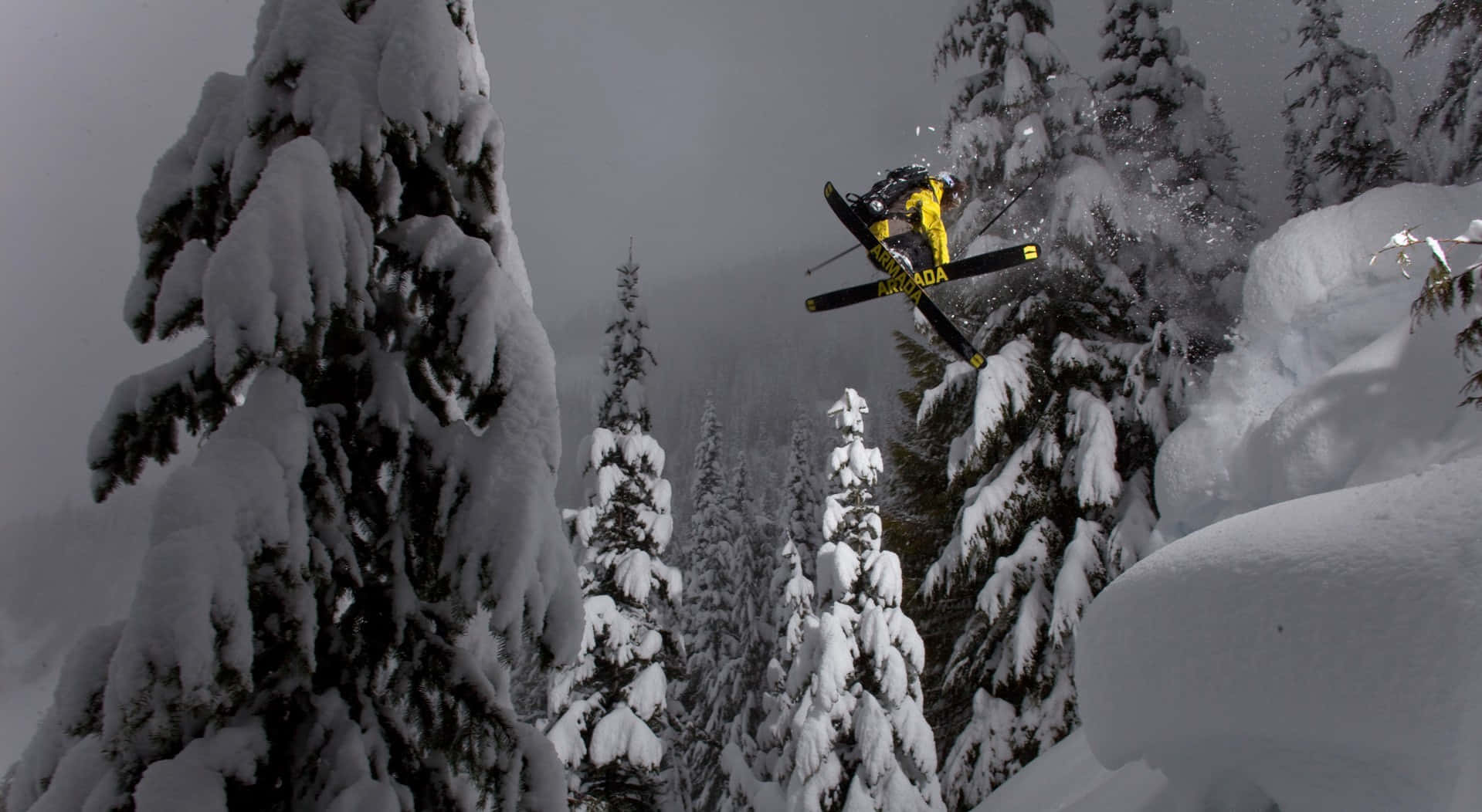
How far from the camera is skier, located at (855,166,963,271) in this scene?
10172 millimetres

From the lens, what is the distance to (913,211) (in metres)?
10.1

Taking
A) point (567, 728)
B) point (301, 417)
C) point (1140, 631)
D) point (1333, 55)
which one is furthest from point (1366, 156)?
point (301, 417)

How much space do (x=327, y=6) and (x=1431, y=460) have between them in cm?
678

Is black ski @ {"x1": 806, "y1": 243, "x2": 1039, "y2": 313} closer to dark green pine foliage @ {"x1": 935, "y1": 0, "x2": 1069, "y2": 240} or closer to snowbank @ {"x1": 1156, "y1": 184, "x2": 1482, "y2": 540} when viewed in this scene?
dark green pine foliage @ {"x1": 935, "y1": 0, "x2": 1069, "y2": 240}

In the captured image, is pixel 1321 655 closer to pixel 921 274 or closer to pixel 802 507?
pixel 921 274

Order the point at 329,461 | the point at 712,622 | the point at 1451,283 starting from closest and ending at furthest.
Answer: the point at 329,461, the point at 1451,283, the point at 712,622

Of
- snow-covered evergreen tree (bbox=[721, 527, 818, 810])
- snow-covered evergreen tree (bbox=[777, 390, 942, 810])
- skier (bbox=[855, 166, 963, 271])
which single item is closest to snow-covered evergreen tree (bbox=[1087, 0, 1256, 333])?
skier (bbox=[855, 166, 963, 271])

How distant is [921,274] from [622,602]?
7.84 m

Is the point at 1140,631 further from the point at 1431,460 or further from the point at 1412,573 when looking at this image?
the point at 1431,460

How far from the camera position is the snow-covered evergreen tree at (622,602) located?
1235 cm

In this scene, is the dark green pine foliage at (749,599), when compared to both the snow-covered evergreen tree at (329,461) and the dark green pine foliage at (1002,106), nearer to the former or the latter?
the dark green pine foliage at (1002,106)

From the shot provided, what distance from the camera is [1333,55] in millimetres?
17844

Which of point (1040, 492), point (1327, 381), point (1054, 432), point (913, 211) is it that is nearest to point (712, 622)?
point (1040, 492)

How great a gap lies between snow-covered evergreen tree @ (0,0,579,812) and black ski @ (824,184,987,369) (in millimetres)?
8001
